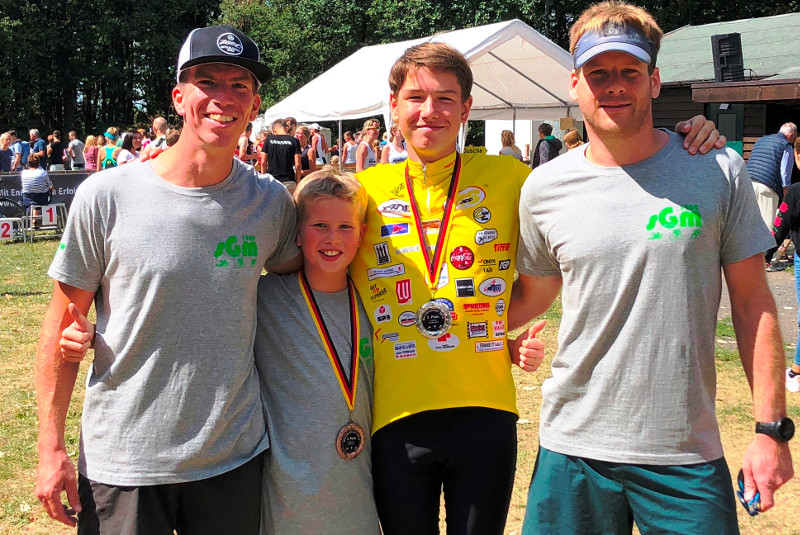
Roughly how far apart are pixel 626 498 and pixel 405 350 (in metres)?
0.87

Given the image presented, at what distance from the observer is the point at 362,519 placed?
8.89 ft

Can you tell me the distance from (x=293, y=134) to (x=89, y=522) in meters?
13.2

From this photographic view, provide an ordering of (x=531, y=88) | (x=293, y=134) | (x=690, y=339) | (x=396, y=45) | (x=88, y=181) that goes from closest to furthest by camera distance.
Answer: (x=690, y=339) < (x=88, y=181) < (x=293, y=134) < (x=396, y=45) < (x=531, y=88)

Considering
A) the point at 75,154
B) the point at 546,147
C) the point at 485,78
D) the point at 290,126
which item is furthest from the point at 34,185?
the point at 546,147

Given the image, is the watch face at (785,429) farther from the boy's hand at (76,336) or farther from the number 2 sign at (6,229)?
the number 2 sign at (6,229)

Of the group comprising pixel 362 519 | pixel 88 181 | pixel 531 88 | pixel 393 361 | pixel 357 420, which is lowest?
pixel 362 519

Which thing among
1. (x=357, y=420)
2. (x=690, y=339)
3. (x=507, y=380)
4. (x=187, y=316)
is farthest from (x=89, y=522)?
(x=690, y=339)

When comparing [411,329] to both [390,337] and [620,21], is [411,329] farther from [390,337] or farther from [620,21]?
[620,21]

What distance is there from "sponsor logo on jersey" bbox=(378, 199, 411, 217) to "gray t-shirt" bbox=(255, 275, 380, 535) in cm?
42

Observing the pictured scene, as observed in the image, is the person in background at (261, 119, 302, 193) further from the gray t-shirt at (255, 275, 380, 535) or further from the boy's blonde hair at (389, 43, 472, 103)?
the gray t-shirt at (255, 275, 380, 535)

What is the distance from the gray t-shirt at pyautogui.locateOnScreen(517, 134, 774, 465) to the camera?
2352 mm

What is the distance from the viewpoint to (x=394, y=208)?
292cm

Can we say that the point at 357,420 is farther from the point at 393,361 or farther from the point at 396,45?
the point at 396,45

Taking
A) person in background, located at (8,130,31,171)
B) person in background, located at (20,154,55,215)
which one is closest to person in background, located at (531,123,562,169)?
person in background, located at (20,154,55,215)
